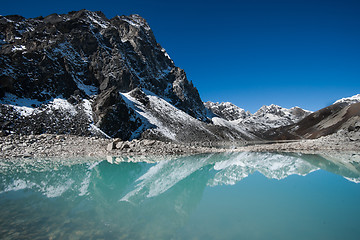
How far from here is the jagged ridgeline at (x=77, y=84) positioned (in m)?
56.3

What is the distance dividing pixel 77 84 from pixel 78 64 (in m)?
13.0

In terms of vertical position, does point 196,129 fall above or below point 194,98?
below

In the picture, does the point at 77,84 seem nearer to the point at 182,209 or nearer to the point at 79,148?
the point at 79,148

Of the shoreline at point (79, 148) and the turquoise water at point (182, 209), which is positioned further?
the shoreline at point (79, 148)

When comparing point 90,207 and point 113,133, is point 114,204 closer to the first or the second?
point 90,207

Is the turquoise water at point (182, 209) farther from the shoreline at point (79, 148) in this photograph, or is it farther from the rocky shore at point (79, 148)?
the rocky shore at point (79, 148)

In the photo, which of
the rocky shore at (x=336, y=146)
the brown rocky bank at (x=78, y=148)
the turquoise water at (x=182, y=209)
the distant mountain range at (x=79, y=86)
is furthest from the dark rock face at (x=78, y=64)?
the turquoise water at (x=182, y=209)

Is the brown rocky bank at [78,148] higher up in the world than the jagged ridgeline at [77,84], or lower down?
lower down

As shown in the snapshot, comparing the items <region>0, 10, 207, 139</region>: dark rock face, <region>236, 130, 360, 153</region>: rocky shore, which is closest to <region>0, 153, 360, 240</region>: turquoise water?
<region>236, 130, 360, 153</region>: rocky shore

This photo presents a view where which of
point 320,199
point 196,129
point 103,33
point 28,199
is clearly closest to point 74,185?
point 28,199

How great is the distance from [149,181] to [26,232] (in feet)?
28.1

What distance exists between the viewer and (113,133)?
70188mm

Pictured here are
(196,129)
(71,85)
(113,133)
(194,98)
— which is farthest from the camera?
(194,98)

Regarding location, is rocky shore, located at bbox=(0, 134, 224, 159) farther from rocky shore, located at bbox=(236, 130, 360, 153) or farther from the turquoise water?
rocky shore, located at bbox=(236, 130, 360, 153)
